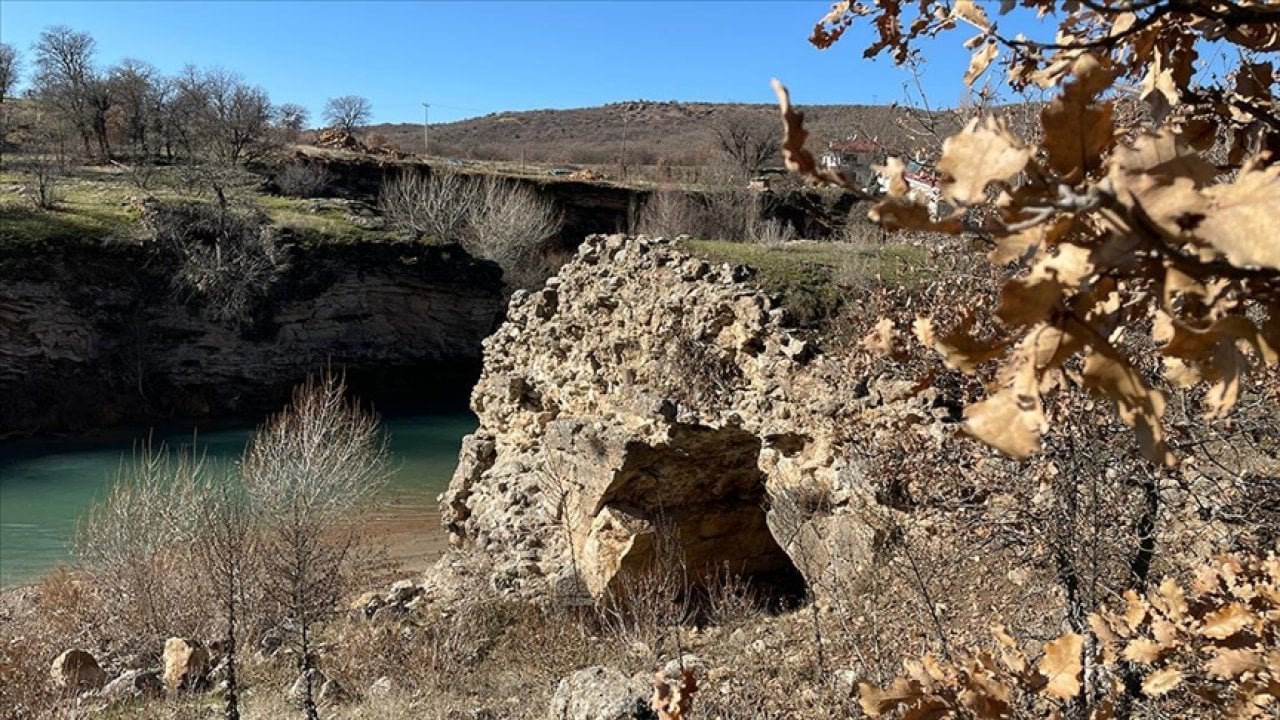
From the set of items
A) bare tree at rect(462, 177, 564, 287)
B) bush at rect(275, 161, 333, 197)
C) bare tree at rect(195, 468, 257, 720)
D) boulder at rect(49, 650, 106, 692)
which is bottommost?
boulder at rect(49, 650, 106, 692)

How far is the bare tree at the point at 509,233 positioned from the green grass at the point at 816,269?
74.9ft

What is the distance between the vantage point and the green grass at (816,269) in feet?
26.9

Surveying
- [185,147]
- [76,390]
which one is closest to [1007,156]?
[76,390]

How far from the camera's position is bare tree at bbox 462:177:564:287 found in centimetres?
3316

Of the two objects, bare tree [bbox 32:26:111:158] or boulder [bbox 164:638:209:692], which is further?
bare tree [bbox 32:26:111:158]

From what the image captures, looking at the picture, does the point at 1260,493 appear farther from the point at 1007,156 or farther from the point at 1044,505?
the point at 1007,156

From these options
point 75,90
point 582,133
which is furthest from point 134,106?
point 582,133

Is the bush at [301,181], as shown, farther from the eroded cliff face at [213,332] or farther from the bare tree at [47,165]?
the eroded cliff face at [213,332]

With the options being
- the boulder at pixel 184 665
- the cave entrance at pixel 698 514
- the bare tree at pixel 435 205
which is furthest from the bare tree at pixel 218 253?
the cave entrance at pixel 698 514

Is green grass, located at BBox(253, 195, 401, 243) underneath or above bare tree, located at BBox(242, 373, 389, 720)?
above

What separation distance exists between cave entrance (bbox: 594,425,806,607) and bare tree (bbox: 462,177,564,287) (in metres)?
23.7

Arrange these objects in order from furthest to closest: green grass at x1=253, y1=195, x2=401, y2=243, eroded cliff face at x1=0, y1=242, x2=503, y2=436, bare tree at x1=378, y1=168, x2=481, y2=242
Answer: bare tree at x1=378, y1=168, x2=481, y2=242 < green grass at x1=253, y1=195, x2=401, y2=243 < eroded cliff face at x1=0, y1=242, x2=503, y2=436

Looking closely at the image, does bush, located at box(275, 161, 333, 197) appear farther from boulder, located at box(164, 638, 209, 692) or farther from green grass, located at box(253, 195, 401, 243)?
boulder, located at box(164, 638, 209, 692)

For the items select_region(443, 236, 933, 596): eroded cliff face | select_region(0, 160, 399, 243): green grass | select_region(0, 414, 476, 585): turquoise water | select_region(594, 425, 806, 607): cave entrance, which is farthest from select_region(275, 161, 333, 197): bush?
select_region(594, 425, 806, 607): cave entrance
